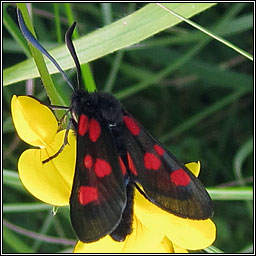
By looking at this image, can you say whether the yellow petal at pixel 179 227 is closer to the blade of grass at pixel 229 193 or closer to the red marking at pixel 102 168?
the red marking at pixel 102 168

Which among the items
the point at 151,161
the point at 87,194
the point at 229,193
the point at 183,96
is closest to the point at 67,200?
the point at 87,194

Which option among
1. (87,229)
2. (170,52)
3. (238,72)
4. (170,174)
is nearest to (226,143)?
(238,72)

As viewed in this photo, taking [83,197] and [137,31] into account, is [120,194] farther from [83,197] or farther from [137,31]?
[137,31]

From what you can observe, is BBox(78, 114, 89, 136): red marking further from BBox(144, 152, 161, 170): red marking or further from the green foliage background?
the green foliage background

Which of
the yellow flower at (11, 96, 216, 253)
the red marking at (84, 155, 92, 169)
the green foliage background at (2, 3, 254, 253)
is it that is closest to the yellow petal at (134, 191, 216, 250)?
the yellow flower at (11, 96, 216, 253)

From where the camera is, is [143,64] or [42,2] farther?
[143,64]

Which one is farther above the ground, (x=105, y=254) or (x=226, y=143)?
(x=105, y=254)

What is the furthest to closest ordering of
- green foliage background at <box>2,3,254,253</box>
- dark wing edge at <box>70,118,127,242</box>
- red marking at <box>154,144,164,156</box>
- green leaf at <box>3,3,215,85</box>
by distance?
green foliage background at <box>2,3,254,253</box>, green leaf at <box>3,3,215,85</box>, red marking at <box>154,144,164,156</box>, dark wing edge at <box>70,118,127,242</box>
